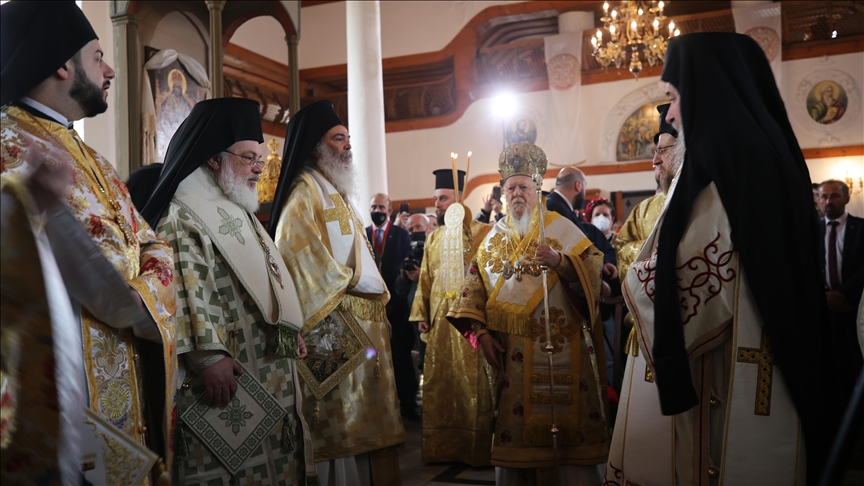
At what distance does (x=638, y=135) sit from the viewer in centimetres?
1405

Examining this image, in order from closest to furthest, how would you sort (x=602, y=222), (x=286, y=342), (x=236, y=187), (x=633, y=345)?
(x=633, y=345)
(x=286, y=342)
(x=236, y=187)
(x=602, y=222)

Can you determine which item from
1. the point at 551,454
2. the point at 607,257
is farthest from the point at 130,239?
the point at 607,257

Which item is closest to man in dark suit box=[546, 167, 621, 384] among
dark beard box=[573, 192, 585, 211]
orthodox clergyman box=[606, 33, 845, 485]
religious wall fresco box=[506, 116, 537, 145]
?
dark beard box=[573, 192, 585, 211]

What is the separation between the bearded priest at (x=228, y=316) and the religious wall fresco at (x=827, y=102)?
12.7m

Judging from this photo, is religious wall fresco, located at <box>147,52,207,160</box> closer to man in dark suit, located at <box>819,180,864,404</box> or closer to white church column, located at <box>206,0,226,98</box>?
white church column, located at <box>206,0,226,98</box>

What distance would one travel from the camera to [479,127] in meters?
15.5

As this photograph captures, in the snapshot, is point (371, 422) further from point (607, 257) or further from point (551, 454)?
point (607, 257)

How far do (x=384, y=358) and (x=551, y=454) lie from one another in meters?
0.99

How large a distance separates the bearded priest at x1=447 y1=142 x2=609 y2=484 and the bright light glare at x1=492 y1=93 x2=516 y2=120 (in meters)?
11.5

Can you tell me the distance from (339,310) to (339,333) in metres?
0.12

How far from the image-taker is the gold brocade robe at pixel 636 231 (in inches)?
182

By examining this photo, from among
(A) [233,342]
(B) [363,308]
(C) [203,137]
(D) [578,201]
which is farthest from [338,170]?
(D) [578,201]

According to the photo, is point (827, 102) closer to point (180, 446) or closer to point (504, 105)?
point (504, 105)

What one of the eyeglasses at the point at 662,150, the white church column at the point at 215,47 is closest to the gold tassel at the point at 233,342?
the eyeglasses at the point at 662,150
